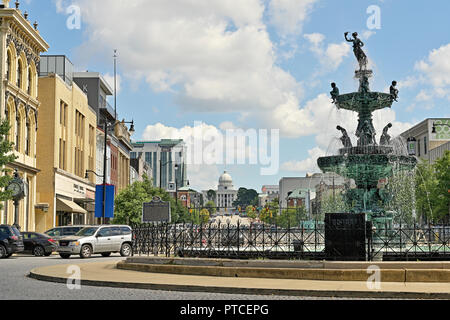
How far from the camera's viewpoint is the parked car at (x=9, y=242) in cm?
3219

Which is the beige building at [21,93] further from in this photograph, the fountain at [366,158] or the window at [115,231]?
the fountain at [366,158]

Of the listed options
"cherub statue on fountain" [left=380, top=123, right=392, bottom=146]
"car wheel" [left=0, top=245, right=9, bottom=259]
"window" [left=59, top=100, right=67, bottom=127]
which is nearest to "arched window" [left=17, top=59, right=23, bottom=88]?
"window" [left=59, top=100, right=67, bottom=127]

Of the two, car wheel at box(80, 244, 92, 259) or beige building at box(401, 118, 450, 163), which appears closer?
car wheel at box(80, 244, 92, 259)

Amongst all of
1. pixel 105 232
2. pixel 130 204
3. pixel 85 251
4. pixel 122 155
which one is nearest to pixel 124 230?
pixel 105 232

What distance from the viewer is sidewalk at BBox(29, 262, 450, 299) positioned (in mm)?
14406

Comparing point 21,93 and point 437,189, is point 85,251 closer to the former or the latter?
point 21,93

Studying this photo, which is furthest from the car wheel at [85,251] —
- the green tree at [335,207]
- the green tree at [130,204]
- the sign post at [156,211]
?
the green tree at [130,204]

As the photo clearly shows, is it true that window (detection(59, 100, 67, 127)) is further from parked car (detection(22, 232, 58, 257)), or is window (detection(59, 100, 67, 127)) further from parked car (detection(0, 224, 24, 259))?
parked car (detection(0, 224, 24, 259))

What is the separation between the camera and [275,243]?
1948cm

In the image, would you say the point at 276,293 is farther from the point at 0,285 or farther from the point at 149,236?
the point at 149,236

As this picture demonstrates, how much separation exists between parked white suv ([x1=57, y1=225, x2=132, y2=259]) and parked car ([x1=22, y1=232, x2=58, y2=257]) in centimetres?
236

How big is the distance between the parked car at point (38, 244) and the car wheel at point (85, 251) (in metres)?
3.11

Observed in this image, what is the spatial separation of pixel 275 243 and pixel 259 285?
12.4 feet
